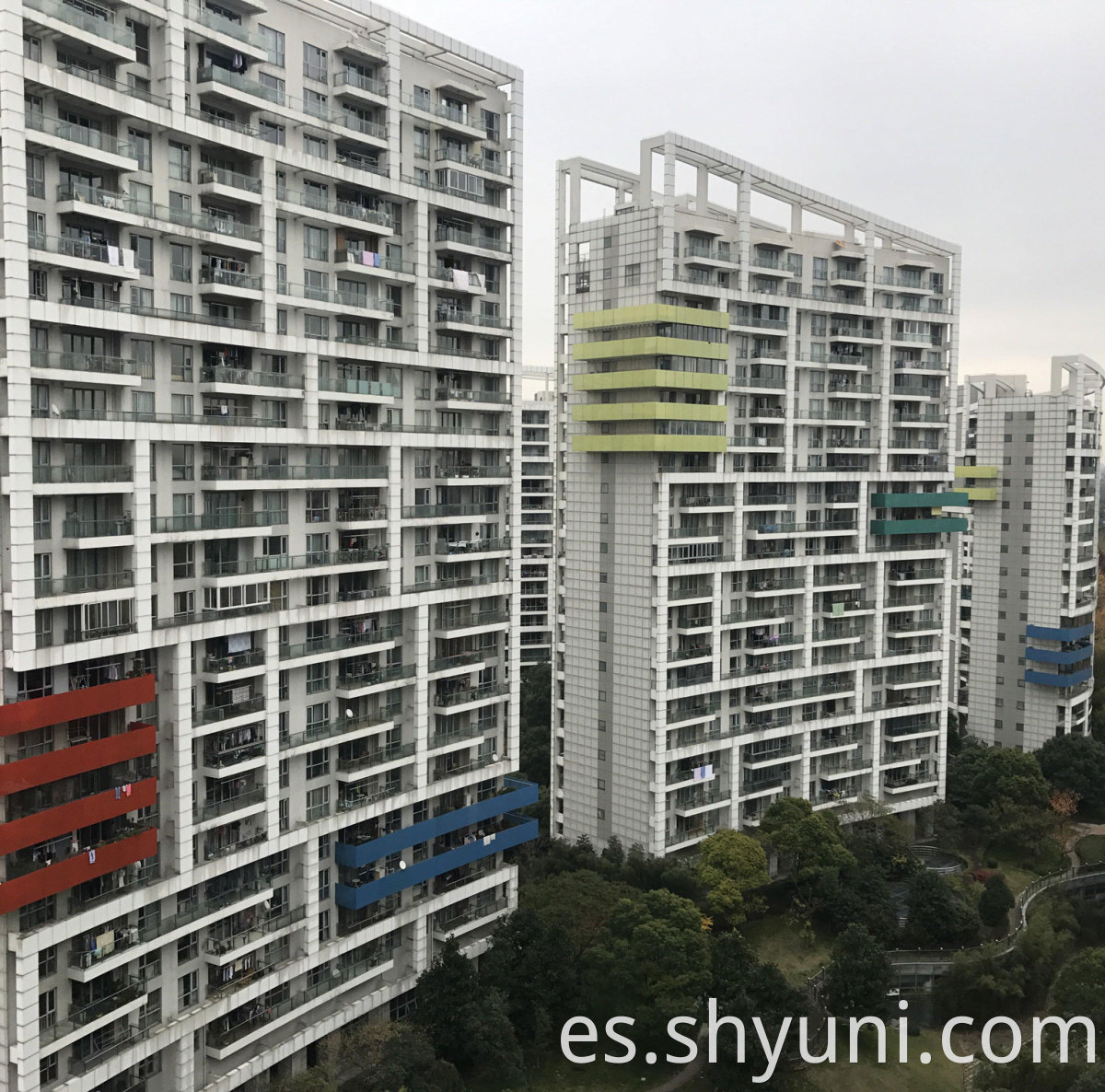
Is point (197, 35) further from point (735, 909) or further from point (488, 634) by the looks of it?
point (735, 909)

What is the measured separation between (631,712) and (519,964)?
1702 centimetres

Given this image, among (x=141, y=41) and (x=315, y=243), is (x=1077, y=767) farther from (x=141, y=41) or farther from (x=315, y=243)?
(x=141, y=41)

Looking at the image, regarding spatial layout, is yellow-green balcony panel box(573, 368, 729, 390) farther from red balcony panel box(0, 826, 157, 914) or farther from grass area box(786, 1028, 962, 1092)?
red balcony panel box(0, 826, 157, 914)

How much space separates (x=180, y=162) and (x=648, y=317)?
86.9 ft

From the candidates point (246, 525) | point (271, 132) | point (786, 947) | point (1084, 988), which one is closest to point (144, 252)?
point (271, 132)

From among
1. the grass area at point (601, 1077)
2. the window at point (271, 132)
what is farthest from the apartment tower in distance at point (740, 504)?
the window at point (271, 132)

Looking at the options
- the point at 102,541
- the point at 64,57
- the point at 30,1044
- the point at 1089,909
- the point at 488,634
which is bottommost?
the point at 1089,909

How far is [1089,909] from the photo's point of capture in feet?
206

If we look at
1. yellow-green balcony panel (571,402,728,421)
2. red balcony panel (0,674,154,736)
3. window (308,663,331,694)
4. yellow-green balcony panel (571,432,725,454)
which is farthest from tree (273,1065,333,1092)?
yellow-green balcony panel (571,402,728,421)

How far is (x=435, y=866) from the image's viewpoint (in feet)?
154

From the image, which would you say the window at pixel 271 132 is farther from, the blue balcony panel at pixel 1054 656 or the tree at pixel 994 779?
the blue balcony panel at pixel 1054 656

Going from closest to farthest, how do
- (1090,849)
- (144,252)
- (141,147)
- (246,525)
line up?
(141,147)
(144,252)
(246,525)
(1090,849)

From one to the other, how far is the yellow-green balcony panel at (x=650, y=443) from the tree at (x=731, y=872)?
67.0 ft

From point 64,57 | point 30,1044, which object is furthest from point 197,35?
point 30,1044
